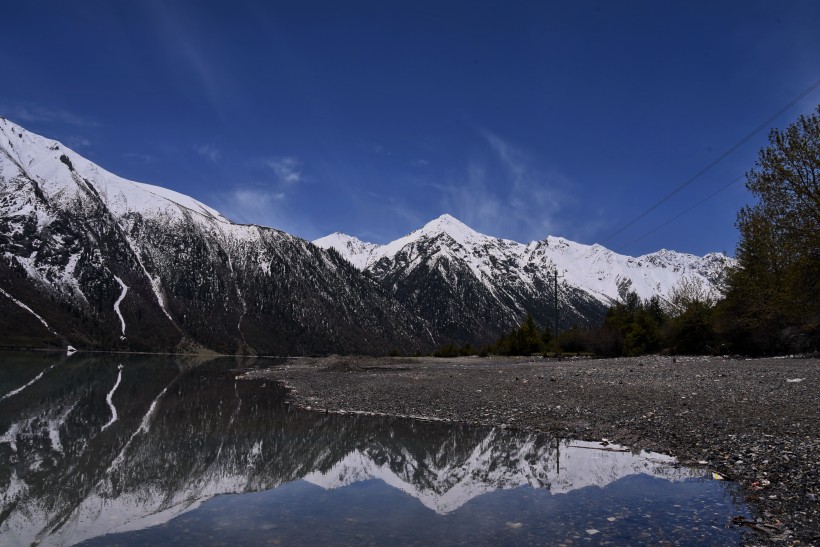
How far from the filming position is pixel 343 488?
14133 mm

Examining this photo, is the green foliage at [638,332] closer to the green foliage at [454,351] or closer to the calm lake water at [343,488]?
the green foliage at [454,351]

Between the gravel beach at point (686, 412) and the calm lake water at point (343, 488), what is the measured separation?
84 centimetres

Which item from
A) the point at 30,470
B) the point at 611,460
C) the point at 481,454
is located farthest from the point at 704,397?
the point at 30,470

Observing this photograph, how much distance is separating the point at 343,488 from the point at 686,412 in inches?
514

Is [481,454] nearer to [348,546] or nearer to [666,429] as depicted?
[666,429]

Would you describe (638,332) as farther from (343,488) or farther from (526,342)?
(343,488)

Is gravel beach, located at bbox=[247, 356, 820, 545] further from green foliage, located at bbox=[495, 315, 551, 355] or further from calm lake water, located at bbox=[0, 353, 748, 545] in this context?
green foliage, located at bbox=[495, 315, 551, 355]

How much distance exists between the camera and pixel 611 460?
1555cm

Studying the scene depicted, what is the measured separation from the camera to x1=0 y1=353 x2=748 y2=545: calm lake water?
10.2 metres

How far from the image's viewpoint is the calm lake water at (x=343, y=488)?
10.2 m

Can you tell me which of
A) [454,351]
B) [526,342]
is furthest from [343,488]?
[454,351]

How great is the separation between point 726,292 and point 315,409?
1973 inches

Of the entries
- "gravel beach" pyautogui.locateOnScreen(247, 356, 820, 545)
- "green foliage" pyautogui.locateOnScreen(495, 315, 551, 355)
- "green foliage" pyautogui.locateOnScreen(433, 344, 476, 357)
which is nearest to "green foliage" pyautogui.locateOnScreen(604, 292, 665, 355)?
"green foliage" pyautogui.locateOnScreen(495, 315, 551, 355)

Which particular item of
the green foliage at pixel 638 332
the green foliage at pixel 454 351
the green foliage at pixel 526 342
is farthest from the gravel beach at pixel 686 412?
the green foliage at pixel 454 351
